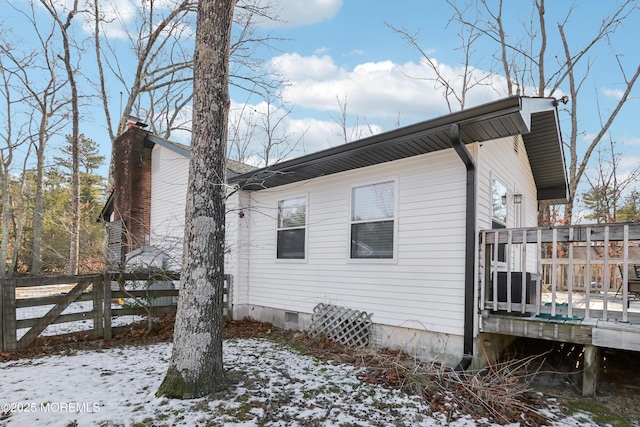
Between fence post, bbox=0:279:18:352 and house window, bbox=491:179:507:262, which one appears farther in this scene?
house window, bbox=491:179:507:262

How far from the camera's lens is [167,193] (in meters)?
10.5

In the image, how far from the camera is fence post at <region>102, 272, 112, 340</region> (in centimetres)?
601

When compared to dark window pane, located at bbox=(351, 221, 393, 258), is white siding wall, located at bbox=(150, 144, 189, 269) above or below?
above

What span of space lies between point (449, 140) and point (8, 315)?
6566mm

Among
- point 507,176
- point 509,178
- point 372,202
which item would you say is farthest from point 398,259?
point 509,178

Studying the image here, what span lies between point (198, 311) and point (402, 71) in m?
14.2

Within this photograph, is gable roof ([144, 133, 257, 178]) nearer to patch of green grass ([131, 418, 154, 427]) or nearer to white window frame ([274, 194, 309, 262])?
white window frame ([274, 194, 309, 262])

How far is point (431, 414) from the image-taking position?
3.44 metres

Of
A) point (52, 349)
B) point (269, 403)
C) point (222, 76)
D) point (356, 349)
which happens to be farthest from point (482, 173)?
point (52, 349)

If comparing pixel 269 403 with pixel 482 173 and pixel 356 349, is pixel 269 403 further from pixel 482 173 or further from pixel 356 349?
pixel 482 173

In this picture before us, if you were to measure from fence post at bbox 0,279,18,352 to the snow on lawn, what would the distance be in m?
0.51

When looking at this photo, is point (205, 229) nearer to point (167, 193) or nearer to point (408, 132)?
point (408, 132)

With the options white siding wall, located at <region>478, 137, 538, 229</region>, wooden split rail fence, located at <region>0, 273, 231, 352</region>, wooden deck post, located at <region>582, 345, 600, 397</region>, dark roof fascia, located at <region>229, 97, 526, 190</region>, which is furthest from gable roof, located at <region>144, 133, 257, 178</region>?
wooden deck post, located at <region>582, 345, 600, 397</region>

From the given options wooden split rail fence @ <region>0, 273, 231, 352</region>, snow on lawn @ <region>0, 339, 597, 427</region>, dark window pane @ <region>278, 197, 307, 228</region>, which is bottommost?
snow on lawn @ <region>0, 339, 597, 427</region>
